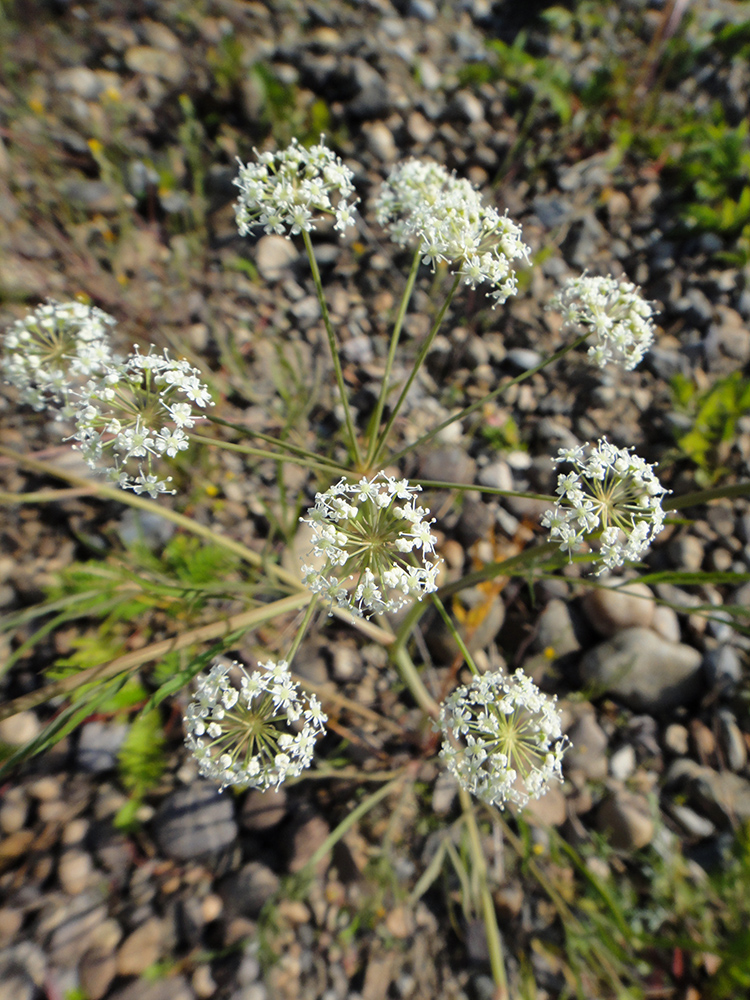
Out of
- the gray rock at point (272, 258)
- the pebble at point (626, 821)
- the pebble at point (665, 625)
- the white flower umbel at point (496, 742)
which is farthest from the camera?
the gray rock at point (272, 258)

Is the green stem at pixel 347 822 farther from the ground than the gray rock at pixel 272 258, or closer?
closer

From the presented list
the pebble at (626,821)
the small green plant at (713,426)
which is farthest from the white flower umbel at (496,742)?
the small green plant at (713,426)

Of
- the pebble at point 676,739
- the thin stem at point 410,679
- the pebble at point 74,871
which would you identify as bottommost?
the pebble at point 74,871

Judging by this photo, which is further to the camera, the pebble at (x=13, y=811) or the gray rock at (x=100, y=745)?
the gray rock at (x=100, y=745)

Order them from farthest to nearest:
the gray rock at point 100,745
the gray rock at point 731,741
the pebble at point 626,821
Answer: the gray rock at point 731,741
the pebble at point 626,821
the gray rock at point 100,745

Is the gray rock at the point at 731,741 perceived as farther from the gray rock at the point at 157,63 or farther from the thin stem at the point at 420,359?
the gray rock at the point at 157,63

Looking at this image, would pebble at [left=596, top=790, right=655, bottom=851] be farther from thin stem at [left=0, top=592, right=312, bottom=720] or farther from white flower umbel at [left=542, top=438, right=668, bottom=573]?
thin stem at [left=0, top=592, right=312, bottom=720]

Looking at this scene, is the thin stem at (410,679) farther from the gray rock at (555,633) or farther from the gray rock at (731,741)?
the gray rock at (731,741)
